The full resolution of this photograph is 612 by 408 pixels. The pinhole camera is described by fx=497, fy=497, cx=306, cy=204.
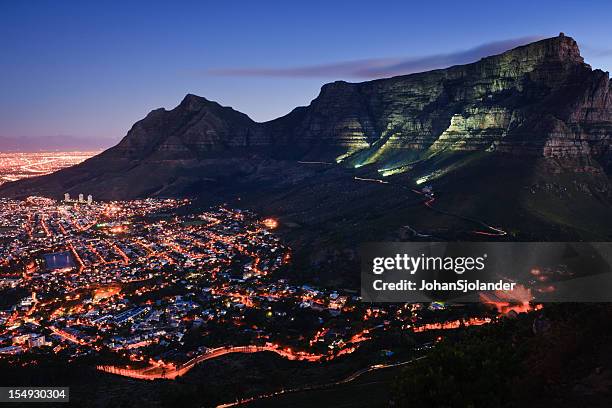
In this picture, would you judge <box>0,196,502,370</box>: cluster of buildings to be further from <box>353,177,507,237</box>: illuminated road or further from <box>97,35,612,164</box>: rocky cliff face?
<box>97,35,612,164</box>: rocky cliff face

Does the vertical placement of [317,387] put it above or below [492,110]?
below

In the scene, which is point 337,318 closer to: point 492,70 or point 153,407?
point 153,407

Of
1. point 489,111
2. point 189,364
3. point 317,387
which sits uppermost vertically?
point 489,111

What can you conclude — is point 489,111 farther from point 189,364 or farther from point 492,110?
point 189,364

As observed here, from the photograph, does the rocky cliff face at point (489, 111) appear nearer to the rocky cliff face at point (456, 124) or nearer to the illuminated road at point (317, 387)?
the rocky cliff face at point (456, 124)

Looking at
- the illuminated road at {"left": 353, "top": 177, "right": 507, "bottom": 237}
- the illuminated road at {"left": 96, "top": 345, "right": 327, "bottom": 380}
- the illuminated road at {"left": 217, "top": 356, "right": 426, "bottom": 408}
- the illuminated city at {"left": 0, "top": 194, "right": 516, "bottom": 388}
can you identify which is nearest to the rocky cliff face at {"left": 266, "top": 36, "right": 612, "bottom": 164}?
the illuminated road at {"left": 353, "top": 177, "right": 507, "bottom": 237}

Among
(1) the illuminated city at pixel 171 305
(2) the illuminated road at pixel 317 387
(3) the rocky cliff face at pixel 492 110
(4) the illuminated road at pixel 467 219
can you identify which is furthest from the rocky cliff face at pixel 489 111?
(2) the illuminated road at pixel 317 387

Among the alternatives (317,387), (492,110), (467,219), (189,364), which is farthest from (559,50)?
(189,364)

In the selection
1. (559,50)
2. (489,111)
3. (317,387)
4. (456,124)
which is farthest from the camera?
(456,124)

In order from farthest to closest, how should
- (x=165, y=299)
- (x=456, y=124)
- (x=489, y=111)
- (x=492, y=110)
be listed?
(x=456, y=124), (x=489, y=111), (x=492, y=110), (x=165, y=299)
